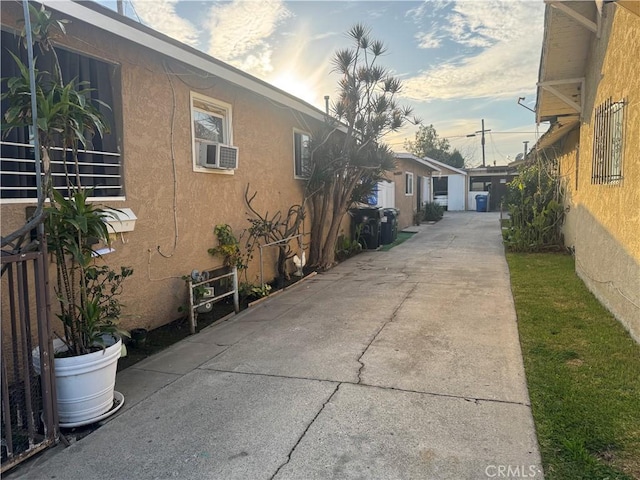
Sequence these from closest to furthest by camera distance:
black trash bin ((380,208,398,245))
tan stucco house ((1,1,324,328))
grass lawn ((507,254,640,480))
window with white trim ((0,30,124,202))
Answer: grass lawn ((507,254,640,480)), window with white trim ((0,30,124,202)), tan stucco house ((1,1,324,328)), black trash bin ((380,208,398,245))

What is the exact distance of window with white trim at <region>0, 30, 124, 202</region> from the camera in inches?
145

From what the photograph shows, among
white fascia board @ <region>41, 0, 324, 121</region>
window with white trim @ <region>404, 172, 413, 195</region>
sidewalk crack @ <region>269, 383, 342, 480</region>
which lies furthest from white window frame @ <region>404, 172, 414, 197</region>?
sidewalk crack @ <region>269, 383, 342, 480</region>

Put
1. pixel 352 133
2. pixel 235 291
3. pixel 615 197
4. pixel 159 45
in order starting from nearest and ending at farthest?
pixel 159 45, pixel 615 197, pixel 235 291, pixel 352 133

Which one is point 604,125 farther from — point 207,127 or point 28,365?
point 28,365

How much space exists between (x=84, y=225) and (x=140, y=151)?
7.15 feet

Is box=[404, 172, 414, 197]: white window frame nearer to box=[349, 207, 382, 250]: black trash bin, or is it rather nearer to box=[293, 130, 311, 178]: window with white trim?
box=[349, 207, 382, 250]: black trash bin

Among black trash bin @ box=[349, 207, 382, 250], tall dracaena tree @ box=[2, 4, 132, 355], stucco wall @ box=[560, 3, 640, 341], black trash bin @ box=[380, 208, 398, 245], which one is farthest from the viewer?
black trash bin @ box=[380, 208, 398, 245]

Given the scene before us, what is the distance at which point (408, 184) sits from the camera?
1972 centimetres

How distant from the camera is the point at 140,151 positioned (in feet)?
16.5

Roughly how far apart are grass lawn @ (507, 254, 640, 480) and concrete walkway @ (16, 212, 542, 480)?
0.48 ft

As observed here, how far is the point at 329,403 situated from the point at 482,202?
2750 cm

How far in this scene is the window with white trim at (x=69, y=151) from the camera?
145 inches

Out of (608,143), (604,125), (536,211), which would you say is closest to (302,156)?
(604,125)

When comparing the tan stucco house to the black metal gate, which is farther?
the tan stucco house
